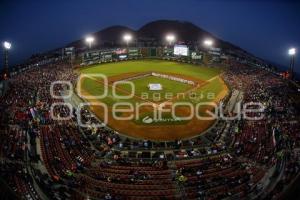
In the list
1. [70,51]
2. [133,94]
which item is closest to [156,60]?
[70,51]

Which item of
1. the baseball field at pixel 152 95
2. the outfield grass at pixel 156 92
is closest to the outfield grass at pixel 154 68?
the baseball field at pixel 152 95

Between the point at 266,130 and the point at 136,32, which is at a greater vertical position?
the point at 136,32

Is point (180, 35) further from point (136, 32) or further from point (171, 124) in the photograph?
point (171, 124)

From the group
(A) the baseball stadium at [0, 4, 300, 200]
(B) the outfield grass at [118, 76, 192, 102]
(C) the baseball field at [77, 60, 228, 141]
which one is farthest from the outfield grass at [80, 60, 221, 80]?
(B) the outfield grass at [118, 76, 192, 102]

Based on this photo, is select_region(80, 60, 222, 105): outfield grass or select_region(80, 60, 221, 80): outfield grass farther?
select_region(80, 60, 221, 80): outfield grass

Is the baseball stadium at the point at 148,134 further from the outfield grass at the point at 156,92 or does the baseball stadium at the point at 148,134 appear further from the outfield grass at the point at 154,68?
the outfield grass at the point at 154,68

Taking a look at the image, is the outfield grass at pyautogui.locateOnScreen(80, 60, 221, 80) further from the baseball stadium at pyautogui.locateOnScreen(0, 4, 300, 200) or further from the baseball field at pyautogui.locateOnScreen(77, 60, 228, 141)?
the baseball stadium at pyautogui.locateOnScreen(0, 4, 300, 200)
